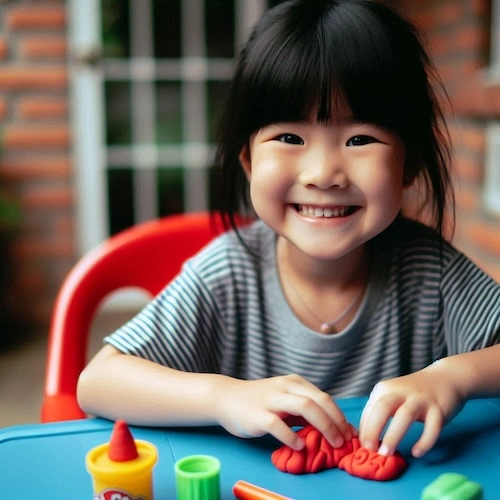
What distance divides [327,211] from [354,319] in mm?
216

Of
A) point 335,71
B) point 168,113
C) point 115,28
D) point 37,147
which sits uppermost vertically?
point 115,28

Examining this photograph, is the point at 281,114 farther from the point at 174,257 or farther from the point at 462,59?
the point at 462,59

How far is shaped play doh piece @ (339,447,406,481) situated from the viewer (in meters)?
0.65

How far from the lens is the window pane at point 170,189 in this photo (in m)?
3.44

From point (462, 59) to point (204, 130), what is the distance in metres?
1.23

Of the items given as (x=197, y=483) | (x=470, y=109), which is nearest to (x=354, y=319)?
(x=197, y=483)

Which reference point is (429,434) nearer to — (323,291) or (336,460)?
(336,460)

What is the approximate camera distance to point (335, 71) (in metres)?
0.82

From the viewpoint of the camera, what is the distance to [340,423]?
688 millimetres

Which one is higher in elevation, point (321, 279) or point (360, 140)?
point (360, 140)

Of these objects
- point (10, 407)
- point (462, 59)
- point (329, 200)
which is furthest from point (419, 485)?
point (462, 59)

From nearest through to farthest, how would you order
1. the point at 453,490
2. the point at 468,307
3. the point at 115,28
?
the point at 453,490, the point at 468,307, the point at 115,28

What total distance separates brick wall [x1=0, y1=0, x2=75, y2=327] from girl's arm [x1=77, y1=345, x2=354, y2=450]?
2.45 m

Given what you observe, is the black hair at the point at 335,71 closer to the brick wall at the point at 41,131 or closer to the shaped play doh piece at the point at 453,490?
the shaped play doh piece at the point at 453,490
